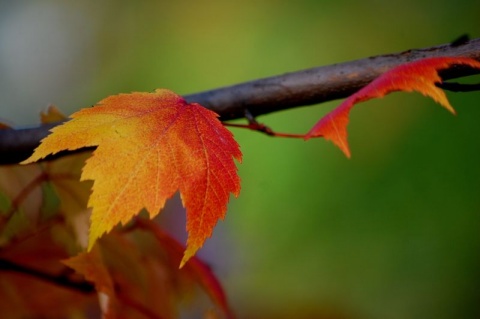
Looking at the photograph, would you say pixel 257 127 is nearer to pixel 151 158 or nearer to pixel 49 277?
pixel 151 158

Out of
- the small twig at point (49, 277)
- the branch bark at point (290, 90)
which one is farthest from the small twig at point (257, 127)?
the small twig at point (49, 277)

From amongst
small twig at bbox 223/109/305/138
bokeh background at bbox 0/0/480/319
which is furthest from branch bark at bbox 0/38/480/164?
bokeh background at bbox 0/0/480/319

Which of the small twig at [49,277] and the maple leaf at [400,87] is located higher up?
the maple leaf at [400,87]

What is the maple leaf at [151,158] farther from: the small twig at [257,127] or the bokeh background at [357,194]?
the bokeh background at [357,194]

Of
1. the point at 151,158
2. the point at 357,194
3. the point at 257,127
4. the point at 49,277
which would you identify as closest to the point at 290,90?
the point at 257,127

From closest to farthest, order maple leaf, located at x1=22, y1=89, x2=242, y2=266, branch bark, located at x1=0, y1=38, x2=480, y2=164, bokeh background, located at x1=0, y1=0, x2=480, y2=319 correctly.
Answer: maple leaf, located at x1=22, y1=89, x2=242, y2=266 < branch bark, located at x1=0, y1=38, x2=480, y2=164 < bokeh background, located at x1=0, y1=0, x2=480, y2=319

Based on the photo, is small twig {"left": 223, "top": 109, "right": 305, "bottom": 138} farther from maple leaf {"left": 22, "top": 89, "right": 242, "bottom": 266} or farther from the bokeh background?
the bokeh background
